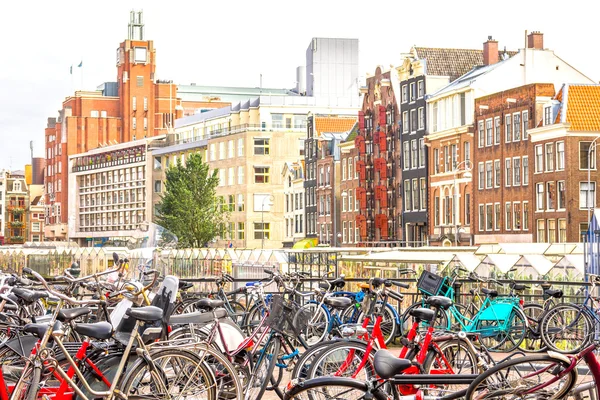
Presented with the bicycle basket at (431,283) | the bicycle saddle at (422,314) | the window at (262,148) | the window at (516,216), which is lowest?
the bicycle saddle at (422,314)

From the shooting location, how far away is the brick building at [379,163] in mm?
76500

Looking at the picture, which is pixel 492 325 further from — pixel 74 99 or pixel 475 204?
pixel 74 99

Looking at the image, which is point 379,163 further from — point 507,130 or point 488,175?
point 507,130

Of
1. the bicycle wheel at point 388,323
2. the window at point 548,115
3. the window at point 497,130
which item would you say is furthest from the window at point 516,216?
the bicycle wheel at point 388,323

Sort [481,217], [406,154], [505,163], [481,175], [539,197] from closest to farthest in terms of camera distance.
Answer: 1. [539,197]
2. [505,163]
3. [481,217]
4. [481,175]
5. [406,154]

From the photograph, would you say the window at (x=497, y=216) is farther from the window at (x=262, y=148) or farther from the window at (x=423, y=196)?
the window at (x=262, y=148)

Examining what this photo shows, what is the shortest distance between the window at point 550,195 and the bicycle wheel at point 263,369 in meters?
47.0

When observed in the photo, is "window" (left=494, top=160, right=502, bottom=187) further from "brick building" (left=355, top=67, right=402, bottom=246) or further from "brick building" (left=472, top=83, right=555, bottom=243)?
"brick building" (left=355, top=67, right=402, bottom=246)

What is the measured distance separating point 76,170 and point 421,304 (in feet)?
472

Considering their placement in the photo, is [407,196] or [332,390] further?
[407,196]

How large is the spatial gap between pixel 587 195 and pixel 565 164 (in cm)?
184

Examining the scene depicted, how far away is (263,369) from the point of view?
10828mm

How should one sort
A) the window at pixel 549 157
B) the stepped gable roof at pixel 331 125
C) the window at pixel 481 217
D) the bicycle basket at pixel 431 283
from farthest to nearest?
1. the stepped gable roof at pixel 331 125
2. the window at pixel 481 217
3. the window at pixel 549 157
4. the bicycle basket at pixel 431 283

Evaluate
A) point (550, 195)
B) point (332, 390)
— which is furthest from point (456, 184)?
point (332, 390)
